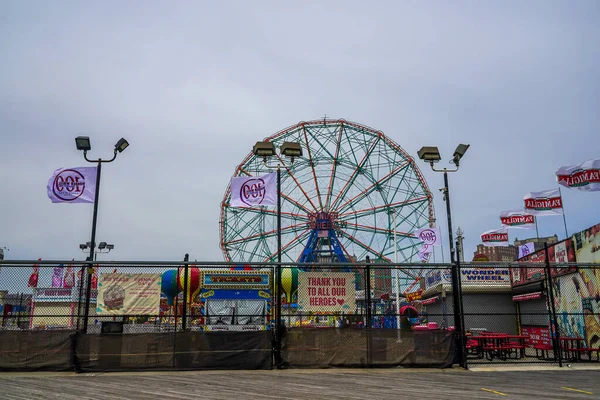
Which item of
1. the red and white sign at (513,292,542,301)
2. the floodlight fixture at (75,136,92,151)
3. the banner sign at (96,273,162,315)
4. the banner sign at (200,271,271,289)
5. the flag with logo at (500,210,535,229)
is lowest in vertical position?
the banner sign at (96,273,162,315)

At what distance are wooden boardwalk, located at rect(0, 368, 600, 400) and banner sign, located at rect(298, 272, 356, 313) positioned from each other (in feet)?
5.13

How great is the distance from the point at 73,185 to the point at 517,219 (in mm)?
28354

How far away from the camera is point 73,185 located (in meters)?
14.9

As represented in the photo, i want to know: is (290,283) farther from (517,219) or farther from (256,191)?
(517,219)

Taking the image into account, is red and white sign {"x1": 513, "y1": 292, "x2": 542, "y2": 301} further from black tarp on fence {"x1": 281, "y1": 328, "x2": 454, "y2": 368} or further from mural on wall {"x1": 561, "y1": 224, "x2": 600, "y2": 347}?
black tarp on fence {"x1": 281, "y1": 328, "x2": 454, "y2": 368}

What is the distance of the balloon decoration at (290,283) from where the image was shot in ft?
52.8

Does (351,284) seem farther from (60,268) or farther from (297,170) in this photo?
(297,170)

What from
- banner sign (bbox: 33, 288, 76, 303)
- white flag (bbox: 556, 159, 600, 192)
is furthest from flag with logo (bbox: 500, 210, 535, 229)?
banner sign (bbox: 33, 288, 76, 303)

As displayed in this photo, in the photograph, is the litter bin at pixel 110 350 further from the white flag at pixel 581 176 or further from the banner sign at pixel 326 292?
the white flag at pixel 581 176

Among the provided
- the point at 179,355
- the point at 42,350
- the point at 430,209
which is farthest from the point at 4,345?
the point at 430,209

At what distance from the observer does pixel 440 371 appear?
13.0 metres

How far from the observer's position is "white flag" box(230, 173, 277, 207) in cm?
1642

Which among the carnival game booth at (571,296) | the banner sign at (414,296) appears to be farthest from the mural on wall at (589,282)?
the banner sign at (414,296)

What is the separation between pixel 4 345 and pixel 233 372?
5.44 m
